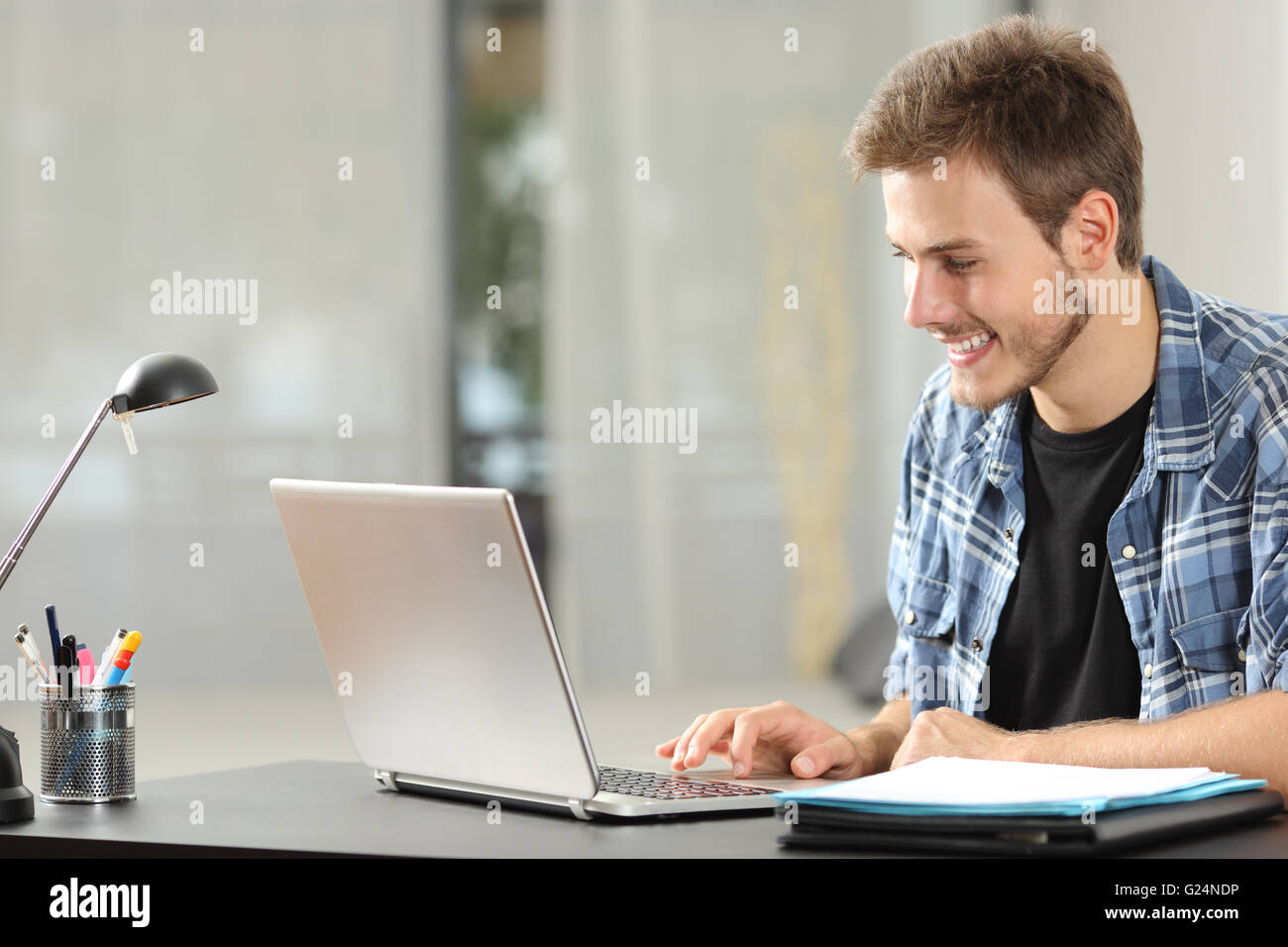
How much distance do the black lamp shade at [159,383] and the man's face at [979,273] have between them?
0.75 metres

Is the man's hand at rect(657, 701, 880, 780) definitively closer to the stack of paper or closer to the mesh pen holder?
the stack of paper

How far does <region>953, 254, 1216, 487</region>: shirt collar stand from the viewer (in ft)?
5.00

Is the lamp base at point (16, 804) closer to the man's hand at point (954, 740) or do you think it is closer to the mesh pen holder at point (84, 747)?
the mesh pen holder at point (84, 747)

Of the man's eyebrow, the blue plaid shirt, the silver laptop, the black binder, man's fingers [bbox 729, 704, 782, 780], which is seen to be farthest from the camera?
the man's eyebrow

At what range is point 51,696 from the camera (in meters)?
1.18

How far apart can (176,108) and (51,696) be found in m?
3.46

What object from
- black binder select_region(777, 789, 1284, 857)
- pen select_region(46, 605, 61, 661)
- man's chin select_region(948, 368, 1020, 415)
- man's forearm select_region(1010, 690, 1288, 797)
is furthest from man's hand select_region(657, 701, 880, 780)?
pen select_region(46, 605, 61, 661)

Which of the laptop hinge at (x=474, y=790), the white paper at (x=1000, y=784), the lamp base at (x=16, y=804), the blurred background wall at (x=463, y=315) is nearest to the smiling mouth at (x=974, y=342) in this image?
the white paper at (x=1000, y=784)

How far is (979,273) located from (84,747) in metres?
1.02

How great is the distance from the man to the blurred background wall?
248 cm

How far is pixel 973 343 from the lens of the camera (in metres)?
1.62

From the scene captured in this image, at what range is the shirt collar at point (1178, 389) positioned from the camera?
1525mm
